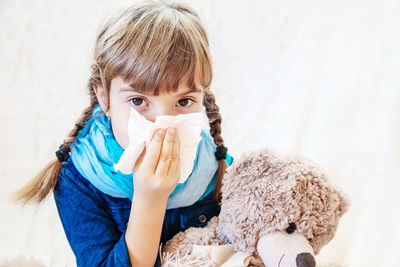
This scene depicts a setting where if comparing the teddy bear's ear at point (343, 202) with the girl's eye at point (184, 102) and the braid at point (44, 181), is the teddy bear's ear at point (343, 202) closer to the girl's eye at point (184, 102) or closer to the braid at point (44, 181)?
the girl's eye at point (184, 102)

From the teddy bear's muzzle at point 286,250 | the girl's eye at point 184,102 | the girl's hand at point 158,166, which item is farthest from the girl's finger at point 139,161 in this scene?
the teddy bear's muzzle at point 286,250

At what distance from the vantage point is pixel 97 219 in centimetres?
76

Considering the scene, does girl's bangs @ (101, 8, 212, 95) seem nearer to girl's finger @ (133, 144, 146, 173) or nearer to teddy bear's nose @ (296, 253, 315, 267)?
girl's finger @ (133, 144, 146, 173)

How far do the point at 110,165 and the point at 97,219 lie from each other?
10cm

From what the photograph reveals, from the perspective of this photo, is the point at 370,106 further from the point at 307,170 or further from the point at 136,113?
the point at 136,113

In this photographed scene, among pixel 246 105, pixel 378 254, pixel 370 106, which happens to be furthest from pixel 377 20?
pixel 378 254

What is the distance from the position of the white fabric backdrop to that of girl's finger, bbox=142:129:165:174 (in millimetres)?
511

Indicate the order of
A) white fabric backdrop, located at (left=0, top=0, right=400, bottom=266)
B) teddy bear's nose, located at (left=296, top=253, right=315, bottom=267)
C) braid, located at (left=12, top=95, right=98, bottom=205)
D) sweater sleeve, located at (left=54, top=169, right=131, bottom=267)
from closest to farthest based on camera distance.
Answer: teddy bear's nose, located at (left=296, top=253, right=315, bottom=267), sweater sleeve, located at (left=54, top=169, right=131, bottom=267), braid, located at (left=12, top=95, right=98, bottom=205), white fabric backdrop, located at (left=0, top=0, right=400, bottom=266)

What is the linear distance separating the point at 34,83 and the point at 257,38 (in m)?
0.65

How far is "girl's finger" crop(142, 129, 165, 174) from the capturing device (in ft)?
2.12

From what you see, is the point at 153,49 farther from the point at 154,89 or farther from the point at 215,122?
the point at 215,122

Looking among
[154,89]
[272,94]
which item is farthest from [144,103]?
[272,94]

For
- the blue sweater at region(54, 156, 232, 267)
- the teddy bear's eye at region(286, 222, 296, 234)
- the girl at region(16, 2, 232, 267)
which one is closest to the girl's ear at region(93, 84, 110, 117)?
the girl at region(16, 2, 232, 267)

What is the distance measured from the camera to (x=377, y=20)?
131cm
